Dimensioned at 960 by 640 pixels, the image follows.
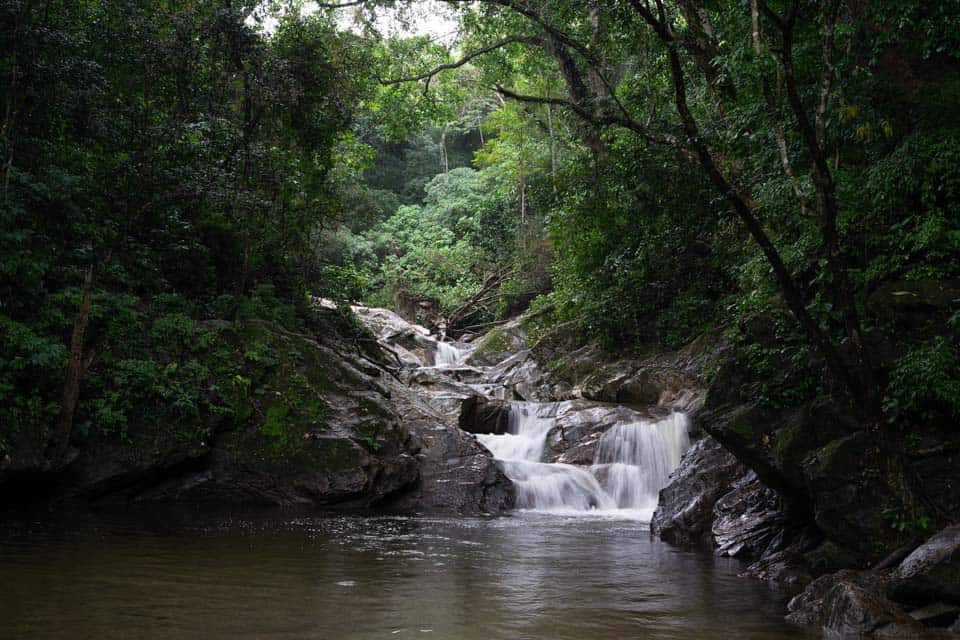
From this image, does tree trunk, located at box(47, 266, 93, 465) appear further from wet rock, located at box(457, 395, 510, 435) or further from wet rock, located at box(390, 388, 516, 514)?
wet rock, located at box(457, 395, 510, 435)

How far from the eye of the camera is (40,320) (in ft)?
31.1

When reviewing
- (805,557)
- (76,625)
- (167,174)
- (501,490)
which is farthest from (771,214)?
(167,174)

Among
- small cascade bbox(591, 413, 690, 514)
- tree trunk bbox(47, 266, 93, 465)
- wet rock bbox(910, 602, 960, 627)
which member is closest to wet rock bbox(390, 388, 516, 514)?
small cascade bbox(591, 413, 690, 514)

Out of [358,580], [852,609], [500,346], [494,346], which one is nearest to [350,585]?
[358,580]

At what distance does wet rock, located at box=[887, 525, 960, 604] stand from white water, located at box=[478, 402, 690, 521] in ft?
22.3

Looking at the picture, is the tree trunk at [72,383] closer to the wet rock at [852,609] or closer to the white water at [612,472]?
the white water at [612,472]

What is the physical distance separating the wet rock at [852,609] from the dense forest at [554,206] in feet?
2.38

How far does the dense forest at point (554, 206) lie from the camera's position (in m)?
6.19

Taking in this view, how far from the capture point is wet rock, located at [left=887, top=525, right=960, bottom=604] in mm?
4370

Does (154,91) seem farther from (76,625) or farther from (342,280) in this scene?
(76,625)

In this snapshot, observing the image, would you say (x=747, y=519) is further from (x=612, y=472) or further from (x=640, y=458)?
(x=640, y=458)

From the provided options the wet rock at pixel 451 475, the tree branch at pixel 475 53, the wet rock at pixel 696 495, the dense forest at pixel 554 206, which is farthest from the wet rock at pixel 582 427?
the tree branch at pixel 475 53

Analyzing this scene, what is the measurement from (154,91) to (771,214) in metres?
10.4

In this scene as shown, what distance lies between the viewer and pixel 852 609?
14.8 ft
